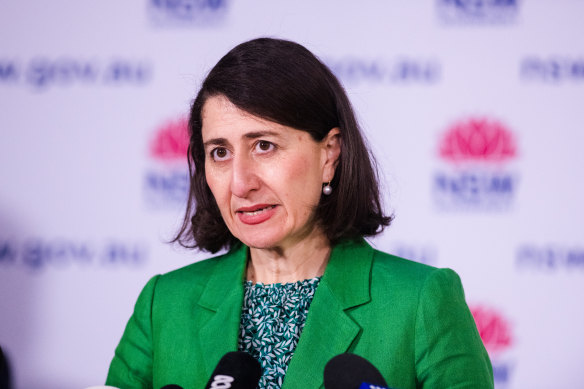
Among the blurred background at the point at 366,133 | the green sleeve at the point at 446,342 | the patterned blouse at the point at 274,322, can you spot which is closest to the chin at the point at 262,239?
the patterned blouse at the point at 274,322

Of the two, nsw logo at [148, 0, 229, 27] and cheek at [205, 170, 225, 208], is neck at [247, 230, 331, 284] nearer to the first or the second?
cheek at [205, 170, 225, 208]

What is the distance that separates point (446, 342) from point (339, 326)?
189 mm

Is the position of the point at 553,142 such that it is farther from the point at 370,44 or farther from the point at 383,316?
the point at 383,316

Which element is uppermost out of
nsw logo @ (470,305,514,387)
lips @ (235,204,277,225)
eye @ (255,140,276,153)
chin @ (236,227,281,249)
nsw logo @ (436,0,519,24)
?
nsw logo @ (436,0,519,24)

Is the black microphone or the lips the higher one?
the lips

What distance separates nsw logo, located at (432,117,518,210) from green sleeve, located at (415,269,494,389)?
3.07 ft

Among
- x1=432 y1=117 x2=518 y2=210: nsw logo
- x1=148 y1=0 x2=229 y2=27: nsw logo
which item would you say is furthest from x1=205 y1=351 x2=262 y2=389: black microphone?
x1=148 y1=0 x2=229 y2=27: nsw logo

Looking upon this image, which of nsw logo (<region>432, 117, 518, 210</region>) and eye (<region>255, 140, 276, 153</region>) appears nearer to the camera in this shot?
eye (<region>255, 140, 276, 153</region>)

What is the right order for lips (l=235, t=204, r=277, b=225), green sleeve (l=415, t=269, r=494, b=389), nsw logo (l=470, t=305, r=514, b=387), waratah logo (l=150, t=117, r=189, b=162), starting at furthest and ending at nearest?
waratah logo (l=150, t=117, r=189, b=162)
nsw logo (l=470, t=305, r=514, b=387)
lips (l=235, t=204, r=277, b=225)
green sleeve (l=415, t=269, r=494, b=389)

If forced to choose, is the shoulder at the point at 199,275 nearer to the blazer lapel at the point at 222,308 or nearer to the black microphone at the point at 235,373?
the blazer lapel at the point at 222,308

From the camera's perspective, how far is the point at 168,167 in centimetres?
230

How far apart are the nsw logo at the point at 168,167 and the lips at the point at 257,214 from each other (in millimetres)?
988

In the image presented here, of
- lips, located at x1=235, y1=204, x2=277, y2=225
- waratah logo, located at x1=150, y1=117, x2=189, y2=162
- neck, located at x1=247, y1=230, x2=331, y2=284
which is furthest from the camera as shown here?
waratah logo, located at x1=150, y1=117, x2=189, y2=162

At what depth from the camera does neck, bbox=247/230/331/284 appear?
143cm
